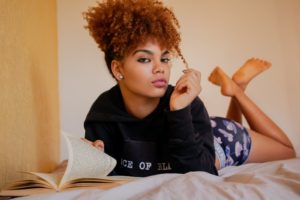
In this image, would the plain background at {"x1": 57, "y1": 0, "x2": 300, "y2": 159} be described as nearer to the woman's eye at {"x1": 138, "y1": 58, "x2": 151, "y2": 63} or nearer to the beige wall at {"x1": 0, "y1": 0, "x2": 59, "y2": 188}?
the beige wall at {"x1": 0, "y1": 0, "x2": 59, "y2": 188}

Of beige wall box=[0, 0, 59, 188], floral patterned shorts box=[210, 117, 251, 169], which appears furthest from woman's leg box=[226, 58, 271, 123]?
beige wall box=[0, 0, 59, 188]

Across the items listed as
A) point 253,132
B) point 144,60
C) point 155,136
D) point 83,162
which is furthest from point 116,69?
point 253,132

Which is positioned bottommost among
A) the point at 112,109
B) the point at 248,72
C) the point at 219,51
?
the point at 112,109

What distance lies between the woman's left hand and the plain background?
0.91 meters

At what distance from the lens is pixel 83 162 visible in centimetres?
66

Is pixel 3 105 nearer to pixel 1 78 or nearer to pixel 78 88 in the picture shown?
pixel 1 78

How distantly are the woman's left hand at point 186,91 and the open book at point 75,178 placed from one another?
0.23 m

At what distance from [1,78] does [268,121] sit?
3.22 ft

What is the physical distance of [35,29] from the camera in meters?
1.12

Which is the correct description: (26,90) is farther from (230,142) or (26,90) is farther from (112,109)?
(230,142)

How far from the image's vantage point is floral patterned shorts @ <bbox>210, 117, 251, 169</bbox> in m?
1.11

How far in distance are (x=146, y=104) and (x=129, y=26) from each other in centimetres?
23

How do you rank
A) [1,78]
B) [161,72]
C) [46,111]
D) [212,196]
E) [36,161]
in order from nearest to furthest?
[212,196], [1,78], [161,72], [36,161], [46,111]

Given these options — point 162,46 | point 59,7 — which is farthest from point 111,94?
point 59,7
